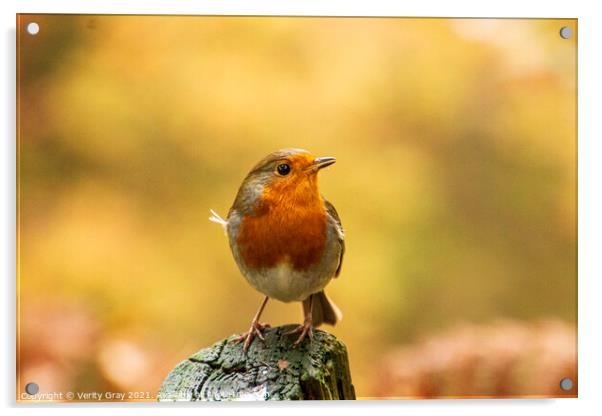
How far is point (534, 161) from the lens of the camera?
8.76 ft

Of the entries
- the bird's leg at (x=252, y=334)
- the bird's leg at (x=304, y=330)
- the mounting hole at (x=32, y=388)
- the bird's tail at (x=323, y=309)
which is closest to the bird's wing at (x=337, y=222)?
the bird's tail at (x=323, y=309)

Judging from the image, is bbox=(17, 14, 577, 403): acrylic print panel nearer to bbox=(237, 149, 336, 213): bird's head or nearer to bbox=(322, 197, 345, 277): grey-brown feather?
bbox=(322, 197, 345, 277): grey-brown feather

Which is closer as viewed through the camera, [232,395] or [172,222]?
[232,395]

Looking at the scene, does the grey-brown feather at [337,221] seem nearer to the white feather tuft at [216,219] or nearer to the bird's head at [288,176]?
the bird's head at [288,176]

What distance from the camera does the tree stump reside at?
2240 millimetres

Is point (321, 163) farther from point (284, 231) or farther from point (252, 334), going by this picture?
point (252, 334)

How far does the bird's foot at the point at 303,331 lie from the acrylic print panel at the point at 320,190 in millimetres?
190

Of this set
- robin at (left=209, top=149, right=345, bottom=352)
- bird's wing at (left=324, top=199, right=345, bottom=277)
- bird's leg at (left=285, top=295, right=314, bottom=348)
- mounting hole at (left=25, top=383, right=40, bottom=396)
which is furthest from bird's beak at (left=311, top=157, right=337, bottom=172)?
mounting hole at (left=25, top=383, right=40, bottom=396)

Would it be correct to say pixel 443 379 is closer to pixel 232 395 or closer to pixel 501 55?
pixel 232 395

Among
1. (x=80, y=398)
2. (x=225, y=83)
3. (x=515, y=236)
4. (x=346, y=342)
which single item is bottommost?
(x=80, y=398)

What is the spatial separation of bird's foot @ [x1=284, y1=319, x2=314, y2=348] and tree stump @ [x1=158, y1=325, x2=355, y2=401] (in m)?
0.01

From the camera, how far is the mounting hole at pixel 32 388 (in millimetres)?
2535
